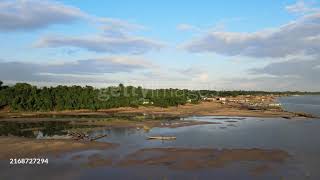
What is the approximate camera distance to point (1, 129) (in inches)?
2537

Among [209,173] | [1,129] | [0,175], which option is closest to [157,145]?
[209,173]

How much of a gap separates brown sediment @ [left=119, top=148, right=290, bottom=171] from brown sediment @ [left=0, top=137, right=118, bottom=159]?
7.03 metres

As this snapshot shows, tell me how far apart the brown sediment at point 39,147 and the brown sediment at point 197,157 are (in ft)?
23.1

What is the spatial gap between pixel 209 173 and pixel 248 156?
332 inches

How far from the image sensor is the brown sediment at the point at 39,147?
129 feet

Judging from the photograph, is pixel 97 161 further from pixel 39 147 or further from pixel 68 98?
pixel 68 98

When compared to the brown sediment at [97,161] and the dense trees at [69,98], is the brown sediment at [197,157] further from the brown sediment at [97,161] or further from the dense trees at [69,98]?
the dense trees at [69,98]

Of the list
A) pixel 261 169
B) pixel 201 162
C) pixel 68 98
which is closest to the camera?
pixel 261 169

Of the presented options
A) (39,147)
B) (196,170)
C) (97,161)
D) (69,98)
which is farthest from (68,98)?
(196,170)

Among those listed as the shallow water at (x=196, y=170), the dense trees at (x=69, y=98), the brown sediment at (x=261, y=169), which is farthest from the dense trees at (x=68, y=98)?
the brown sediment at (x=261, y=169)

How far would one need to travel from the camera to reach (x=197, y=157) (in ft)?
121

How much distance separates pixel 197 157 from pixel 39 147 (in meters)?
17.6

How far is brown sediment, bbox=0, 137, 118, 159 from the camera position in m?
39.4

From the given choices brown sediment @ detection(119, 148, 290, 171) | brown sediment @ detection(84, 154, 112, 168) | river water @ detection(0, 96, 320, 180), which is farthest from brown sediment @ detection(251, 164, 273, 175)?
brown sediment @ detection(84, 154, 112, 168)
